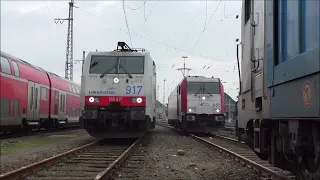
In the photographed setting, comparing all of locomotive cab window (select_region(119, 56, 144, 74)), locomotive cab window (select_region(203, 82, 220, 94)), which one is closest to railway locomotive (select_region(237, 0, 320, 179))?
locomotive cab window (select_region(119, 56, 144, 74))

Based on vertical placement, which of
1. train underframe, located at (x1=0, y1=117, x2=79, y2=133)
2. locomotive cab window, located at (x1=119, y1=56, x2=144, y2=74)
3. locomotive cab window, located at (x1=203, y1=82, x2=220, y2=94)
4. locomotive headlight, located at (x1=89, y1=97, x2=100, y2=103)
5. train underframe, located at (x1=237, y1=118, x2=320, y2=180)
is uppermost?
locomotive cab window, located at (x1=119, y1=56, x2=144, y2=74)

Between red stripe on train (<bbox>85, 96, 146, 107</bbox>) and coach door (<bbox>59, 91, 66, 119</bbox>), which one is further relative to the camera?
coach door (<bbox>59, 91, 66, 119</bbox>)

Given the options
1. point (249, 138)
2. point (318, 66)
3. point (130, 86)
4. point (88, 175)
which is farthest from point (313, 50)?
point (130, 86)

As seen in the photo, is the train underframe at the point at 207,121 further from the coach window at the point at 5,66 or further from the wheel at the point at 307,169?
the wheel at the point at 307,169

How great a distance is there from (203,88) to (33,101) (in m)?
9.17

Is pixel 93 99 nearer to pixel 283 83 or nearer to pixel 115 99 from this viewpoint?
pixel 115 99

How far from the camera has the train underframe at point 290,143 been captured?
409 centimetres

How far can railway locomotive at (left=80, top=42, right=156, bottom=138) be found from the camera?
13.5 meters

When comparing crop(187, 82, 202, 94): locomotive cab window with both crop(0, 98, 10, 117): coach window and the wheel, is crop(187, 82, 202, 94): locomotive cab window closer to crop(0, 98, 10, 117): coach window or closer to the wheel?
crop(0, 98, 10, 117): coach window

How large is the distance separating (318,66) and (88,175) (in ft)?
17.8

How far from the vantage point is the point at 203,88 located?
70.8ft

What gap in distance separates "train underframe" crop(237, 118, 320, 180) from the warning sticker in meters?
0.16

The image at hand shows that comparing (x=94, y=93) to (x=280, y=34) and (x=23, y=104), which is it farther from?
(x=280, y=34)

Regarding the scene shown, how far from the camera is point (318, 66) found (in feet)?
11.1
